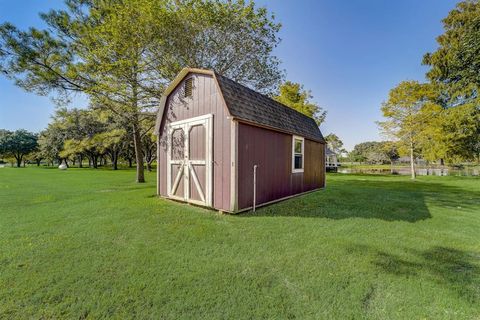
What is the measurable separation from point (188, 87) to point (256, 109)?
2.23 metres

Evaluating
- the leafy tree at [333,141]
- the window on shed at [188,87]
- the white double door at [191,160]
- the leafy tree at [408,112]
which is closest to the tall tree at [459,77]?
the leafy tree at [408,112]

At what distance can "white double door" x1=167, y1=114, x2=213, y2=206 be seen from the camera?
601cm

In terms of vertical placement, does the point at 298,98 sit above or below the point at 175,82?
above

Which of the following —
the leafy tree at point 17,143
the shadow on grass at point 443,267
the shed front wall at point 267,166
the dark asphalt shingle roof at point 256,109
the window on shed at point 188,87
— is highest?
the leafy tree at point 17,143

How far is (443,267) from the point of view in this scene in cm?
291

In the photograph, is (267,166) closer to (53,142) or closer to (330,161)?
(330,161)

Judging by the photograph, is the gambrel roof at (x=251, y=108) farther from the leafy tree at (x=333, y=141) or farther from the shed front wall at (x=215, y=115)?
the leafy tree at (x=333, y=141)

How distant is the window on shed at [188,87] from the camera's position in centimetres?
660

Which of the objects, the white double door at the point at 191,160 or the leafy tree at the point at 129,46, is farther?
the leafy tree at the point at 129,46

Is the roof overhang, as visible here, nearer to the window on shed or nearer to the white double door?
the window on shed

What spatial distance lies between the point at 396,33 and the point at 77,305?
16.3 meters

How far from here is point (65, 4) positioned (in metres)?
9.24

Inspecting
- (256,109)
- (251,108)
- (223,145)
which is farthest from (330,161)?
(223,145)

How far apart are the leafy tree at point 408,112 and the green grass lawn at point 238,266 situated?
547 inches
